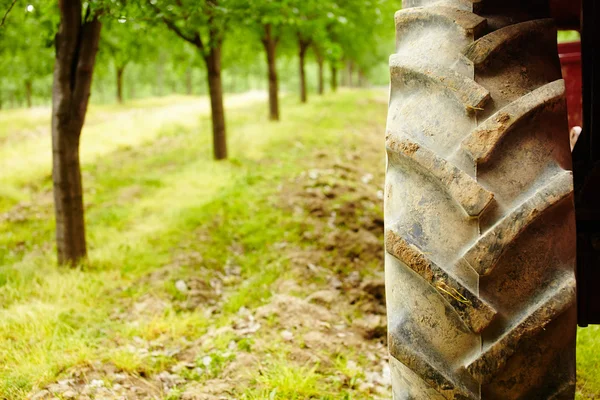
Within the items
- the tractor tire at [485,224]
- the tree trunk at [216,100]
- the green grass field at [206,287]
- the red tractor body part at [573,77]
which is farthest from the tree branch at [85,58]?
the tree trunk at [216,100]

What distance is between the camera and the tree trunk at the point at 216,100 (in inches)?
390

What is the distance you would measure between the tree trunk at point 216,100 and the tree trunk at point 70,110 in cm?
504

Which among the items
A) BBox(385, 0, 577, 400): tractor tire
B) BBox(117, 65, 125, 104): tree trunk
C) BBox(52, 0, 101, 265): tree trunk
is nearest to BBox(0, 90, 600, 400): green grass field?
BBox(52, 0, 101, 265): tree trunk

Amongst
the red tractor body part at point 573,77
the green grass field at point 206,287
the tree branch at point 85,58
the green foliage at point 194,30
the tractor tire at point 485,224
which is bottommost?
the green grass field at point 206,287

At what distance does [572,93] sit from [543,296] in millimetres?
3796

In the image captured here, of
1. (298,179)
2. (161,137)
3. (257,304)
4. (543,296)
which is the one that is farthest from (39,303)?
(161,137)

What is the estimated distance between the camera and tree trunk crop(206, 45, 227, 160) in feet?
32.5

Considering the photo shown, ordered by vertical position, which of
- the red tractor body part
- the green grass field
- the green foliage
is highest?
the green foliage

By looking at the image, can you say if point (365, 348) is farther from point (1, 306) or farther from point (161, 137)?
point (161, 137)

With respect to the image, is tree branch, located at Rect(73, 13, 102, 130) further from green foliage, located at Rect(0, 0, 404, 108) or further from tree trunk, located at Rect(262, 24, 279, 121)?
tree trunk, located at Rect(262, 24, 279, 121)

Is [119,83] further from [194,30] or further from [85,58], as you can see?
[85,58]

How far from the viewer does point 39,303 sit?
13.0ft

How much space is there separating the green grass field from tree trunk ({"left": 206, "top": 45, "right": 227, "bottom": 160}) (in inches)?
18.4

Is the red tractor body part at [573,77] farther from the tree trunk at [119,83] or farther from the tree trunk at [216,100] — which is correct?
the tree trunk at [119,83]
